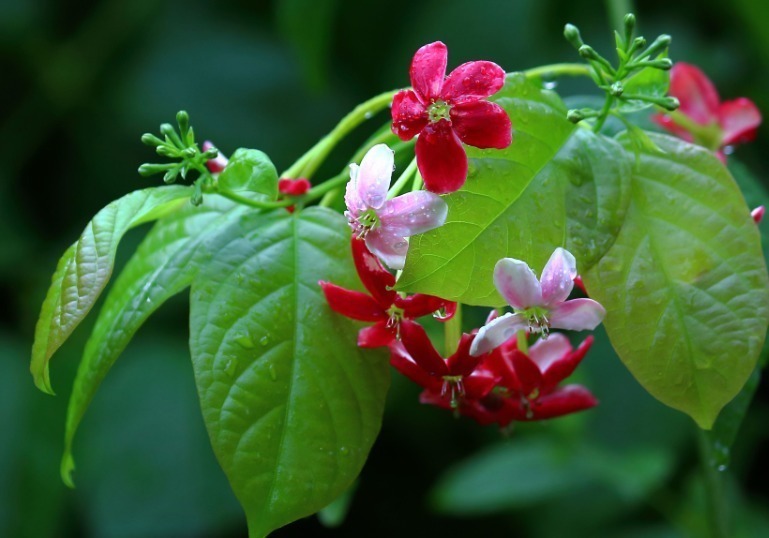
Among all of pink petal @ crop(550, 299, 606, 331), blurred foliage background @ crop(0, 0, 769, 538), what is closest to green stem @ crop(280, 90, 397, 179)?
pink petal @ crop(550, 299, 606, 331)

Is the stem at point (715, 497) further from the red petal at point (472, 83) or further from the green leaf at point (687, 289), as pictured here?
the red petal at point (472, 83)

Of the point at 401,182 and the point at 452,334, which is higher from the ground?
the point at 401,182

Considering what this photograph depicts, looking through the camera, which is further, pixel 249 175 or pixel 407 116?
pixel 249 175

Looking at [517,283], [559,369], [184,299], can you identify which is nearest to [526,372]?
[559,369]

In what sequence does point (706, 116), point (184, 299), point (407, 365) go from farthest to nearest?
point (184, 299)
point (706, 116)
point (407, 365)

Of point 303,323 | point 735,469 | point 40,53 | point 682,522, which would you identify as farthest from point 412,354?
point 40,53

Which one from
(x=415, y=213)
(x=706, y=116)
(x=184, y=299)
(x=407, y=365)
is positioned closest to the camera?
(x=415, y=213)

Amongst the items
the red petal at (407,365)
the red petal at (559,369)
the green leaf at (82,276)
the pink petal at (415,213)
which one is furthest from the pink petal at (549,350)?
the green leaf at (82,276)

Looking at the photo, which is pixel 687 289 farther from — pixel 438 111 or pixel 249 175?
pixel 249 175

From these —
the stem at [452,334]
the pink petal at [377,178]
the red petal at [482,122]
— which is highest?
the red petal at [482,122]
